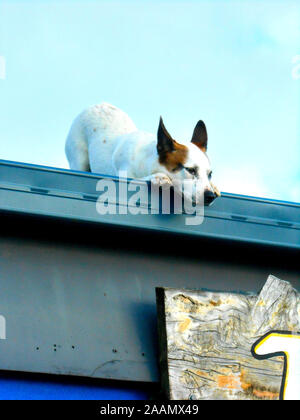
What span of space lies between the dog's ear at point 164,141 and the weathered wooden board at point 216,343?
94 centimetres

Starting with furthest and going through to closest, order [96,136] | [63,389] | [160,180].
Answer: [96,136] < [160,180] < [63,389]

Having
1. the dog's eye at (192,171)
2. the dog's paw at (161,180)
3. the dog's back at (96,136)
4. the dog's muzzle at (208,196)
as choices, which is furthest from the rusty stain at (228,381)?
the dog's back at (96,136)

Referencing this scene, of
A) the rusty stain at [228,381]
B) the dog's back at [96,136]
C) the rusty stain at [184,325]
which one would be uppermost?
the dog's back at [96,136]

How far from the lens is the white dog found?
3.86 metres

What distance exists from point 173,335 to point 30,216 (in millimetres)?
893

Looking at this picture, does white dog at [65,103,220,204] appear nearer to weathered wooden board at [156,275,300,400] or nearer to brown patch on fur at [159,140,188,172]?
brown patch on fur at [159,140,188,172]

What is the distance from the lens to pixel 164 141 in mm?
3965

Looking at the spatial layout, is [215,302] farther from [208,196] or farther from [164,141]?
[164,141]

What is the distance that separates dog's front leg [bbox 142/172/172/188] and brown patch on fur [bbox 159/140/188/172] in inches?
6.0

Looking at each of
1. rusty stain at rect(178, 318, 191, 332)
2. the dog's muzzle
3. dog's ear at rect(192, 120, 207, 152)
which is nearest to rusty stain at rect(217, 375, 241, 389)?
rusty stain at rect(178, 318, 191, 332)

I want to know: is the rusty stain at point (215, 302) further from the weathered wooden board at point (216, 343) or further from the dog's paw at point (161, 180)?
the dog's paw at point (161, 180)

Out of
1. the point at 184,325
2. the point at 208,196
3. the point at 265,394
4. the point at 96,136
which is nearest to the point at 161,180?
the point at 208,196

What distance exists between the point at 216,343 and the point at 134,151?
1.46 m

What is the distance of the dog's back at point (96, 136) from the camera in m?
4.96
